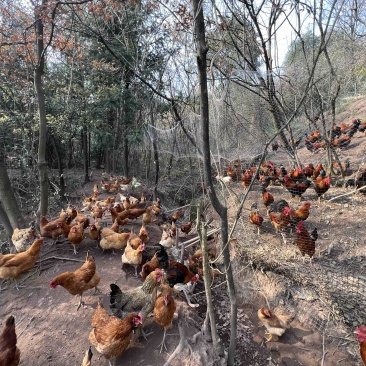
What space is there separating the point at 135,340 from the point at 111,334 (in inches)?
27.3

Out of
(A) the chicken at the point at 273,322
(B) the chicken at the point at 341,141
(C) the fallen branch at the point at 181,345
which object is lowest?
(A) the chicken at the point at 273,322

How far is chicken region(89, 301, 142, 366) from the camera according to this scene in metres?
2.44

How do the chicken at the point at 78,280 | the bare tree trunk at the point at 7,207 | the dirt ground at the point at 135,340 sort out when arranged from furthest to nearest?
the bare tree trunk at the point at 7,207 < the chicken at the point at 78,280 < the dirt ground at the point at 135,340

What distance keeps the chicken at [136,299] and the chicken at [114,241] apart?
1.66 metres

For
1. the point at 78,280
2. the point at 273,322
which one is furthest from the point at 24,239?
the point at 273,322

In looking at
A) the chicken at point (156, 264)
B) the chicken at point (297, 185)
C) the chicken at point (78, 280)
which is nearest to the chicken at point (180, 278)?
the chicken at point (156, 264)

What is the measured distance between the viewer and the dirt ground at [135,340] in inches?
109

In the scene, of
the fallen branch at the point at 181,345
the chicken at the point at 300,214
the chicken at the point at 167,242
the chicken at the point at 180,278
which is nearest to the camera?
the fallen branch at the point at 181,345

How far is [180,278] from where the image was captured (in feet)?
12.5

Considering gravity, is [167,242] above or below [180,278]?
above

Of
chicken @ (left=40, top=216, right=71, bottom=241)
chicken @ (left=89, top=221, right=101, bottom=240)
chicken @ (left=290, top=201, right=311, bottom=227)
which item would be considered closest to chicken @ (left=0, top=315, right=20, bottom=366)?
chicken @ (left=40, top=216, right=71, bottom=241)

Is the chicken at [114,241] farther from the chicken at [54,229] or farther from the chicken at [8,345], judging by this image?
the chicken at [8,345]

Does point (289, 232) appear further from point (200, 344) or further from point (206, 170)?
point (206, 170)

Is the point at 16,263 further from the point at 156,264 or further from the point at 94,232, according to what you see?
the point at 156,264
